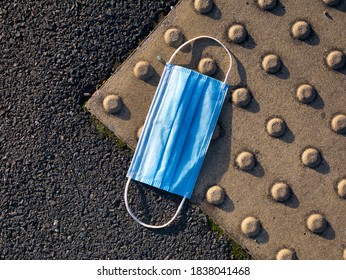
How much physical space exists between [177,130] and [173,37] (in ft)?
1.59

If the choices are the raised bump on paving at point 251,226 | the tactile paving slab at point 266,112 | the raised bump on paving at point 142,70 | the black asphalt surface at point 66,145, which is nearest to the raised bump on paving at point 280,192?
the tactile paving slab at point 266,112

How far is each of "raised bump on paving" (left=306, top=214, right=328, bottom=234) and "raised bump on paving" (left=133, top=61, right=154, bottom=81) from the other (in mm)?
1129

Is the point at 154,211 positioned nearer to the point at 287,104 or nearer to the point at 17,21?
the point at 287,104

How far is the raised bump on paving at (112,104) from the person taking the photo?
2.13 m

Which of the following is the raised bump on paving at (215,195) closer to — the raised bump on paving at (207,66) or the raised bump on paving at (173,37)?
the raised bump on paving at (207,66)

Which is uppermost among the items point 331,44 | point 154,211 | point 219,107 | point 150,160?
point 331,44

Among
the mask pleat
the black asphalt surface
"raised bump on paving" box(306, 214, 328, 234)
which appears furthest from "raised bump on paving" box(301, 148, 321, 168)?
the black asphalt surface

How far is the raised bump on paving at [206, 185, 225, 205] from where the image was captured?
2131 mm

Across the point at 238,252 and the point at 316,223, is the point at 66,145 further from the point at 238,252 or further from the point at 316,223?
the point at 316,223

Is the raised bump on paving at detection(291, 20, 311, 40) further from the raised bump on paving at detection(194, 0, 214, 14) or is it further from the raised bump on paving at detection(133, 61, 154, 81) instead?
the raised bump on paving at detection(133, 61, 154, 81)

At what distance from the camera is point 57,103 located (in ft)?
7.02

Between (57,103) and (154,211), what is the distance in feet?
2.49

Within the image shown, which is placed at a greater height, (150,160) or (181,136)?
(181,136)

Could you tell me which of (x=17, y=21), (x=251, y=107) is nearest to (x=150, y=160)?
(x=251, y=107)
